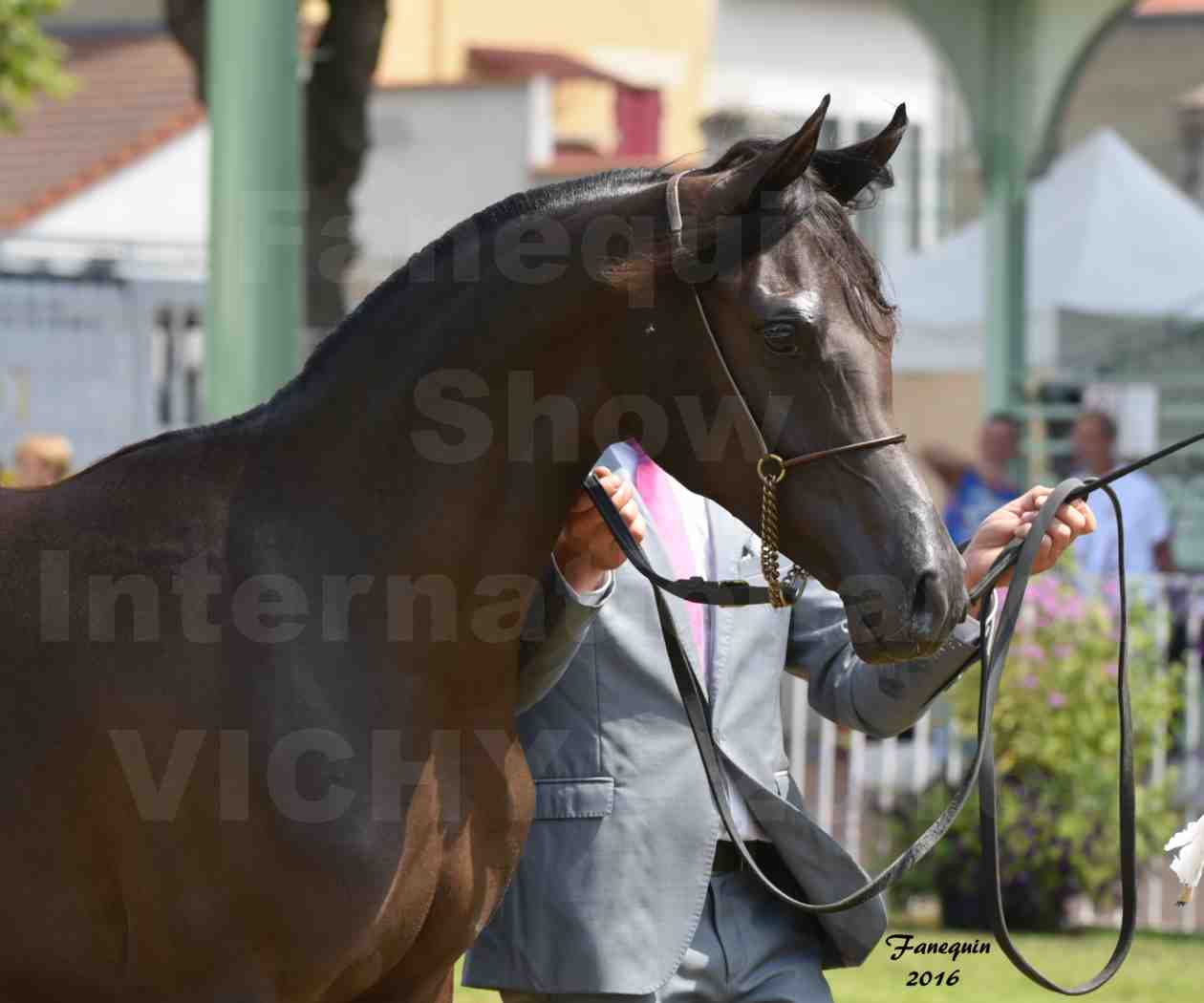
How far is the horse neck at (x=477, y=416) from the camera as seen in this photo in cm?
288

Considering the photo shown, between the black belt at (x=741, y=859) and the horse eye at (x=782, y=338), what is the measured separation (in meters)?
1.02

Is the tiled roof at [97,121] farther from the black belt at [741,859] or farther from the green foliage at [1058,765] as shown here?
the black belt at [741,859]

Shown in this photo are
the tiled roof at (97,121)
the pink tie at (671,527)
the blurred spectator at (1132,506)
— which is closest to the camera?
the pink tie at (671,527)

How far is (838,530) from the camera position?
2.70 metres

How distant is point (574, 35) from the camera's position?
2841 centimetres

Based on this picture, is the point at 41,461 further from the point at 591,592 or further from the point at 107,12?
the point at 107,12

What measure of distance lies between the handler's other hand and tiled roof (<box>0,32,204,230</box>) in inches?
826

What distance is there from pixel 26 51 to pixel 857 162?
11.1m

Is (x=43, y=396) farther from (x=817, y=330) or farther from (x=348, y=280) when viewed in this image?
(x=817, y=330)

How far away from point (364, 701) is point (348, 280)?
10.1 m

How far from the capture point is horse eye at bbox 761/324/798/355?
106 inches

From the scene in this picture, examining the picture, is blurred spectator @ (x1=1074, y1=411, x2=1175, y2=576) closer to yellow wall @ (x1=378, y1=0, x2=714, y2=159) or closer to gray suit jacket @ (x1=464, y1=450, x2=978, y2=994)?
gray suit jacket @ (x1=464, y1=450, x2=978, y2=994)

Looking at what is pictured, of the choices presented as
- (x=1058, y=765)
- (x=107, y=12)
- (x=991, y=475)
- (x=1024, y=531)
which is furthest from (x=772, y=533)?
(x=107, y=12)

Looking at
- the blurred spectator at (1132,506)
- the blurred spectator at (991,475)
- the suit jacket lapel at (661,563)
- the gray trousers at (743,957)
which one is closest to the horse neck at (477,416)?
the suit jacket lapel at (661,563)
